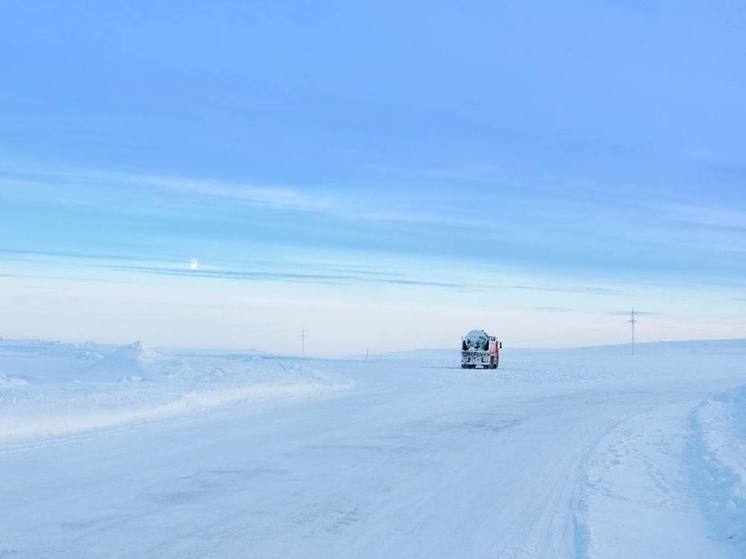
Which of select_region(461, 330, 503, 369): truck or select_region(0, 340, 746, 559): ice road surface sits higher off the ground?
select_region(461, 330, 503, 369): truck

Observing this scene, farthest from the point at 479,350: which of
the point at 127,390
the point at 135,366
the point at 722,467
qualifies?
the point at 722,467

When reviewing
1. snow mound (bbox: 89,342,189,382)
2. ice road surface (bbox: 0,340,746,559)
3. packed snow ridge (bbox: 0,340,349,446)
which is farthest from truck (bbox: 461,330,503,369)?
ice road surface (bbox: 0,340,746,559)

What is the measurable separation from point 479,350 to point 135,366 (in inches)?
1050

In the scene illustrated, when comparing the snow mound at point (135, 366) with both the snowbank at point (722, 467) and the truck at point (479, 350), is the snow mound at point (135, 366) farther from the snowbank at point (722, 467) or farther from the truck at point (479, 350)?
the truck at point (479, 350)

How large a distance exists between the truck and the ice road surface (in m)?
29.2

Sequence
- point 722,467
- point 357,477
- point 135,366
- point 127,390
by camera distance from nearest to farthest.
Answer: point 357,477, point 722,467, point 127,390, point 135,366

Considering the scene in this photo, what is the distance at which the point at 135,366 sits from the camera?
34.5m

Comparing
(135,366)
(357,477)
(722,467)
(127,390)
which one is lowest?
(357,477)

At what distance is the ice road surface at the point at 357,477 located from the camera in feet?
25.6

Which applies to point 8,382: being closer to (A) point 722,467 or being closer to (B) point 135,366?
(B) point 135,366

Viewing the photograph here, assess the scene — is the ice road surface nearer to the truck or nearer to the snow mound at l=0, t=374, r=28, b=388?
the snow mound at l=0, t=374, r=28, b=388

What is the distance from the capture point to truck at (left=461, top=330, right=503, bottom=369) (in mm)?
54438

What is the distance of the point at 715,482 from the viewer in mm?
11172

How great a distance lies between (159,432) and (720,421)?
43.3 ft
